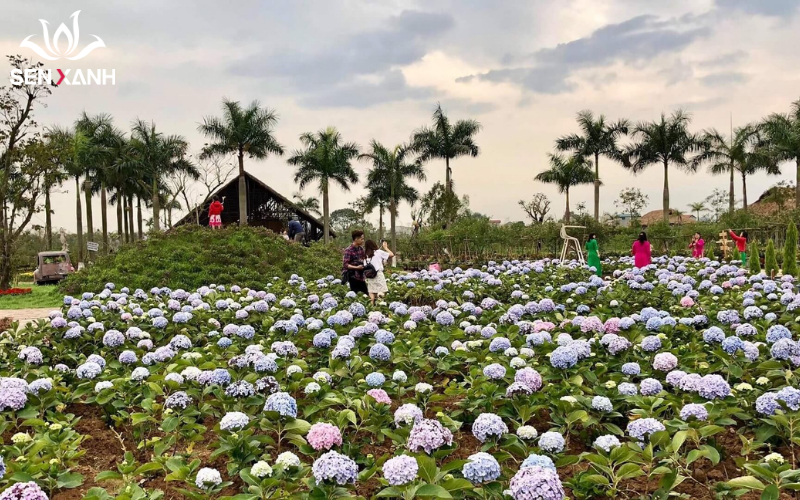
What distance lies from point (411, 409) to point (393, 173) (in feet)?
116

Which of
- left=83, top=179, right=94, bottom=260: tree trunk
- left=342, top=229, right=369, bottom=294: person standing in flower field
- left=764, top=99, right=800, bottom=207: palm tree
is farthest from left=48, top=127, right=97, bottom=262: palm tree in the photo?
left=764, top=99, right=800, bottom=207: palm tree

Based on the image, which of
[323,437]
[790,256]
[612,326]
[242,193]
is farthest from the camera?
[242,193]

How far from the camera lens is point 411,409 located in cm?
264

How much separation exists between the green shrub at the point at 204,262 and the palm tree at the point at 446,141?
23378mm

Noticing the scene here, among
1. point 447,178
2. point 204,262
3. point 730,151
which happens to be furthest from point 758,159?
point 204,262

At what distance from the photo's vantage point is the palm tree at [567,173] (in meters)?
39.2

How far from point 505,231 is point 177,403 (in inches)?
961

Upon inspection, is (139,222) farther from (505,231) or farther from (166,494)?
(166,494)

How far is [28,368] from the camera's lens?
4141 mm

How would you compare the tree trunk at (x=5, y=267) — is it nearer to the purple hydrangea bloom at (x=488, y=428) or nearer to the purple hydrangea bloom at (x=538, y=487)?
the purple hydrangea bloom at (x=488, y=428)

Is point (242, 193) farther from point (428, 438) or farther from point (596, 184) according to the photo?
point (428, 438)

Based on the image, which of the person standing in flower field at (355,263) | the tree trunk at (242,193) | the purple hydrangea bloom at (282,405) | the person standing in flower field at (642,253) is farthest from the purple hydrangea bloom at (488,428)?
the tree trunk at (242,193)

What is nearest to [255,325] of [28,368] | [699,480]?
[28,368]

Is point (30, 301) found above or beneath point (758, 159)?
beneath
